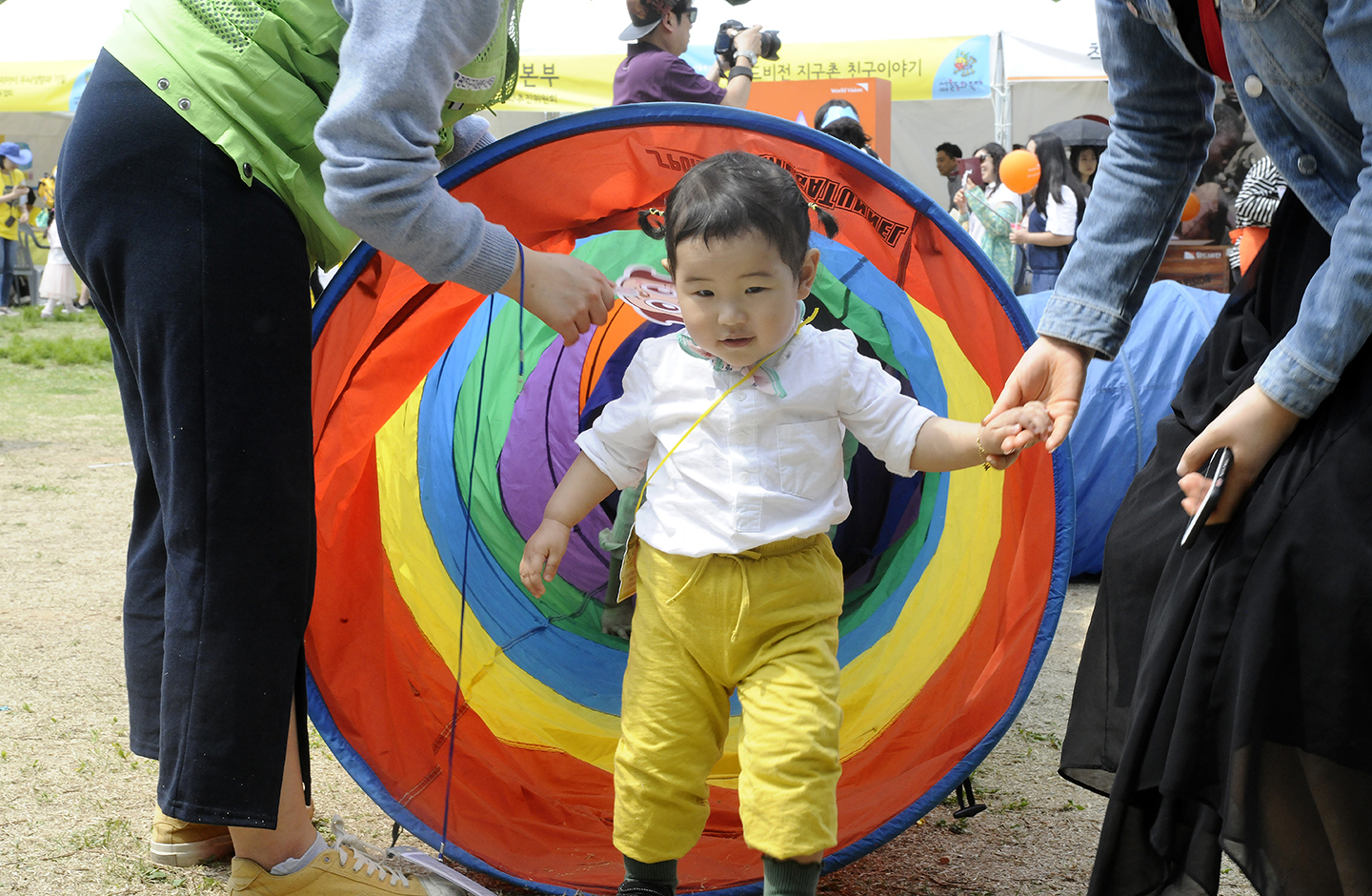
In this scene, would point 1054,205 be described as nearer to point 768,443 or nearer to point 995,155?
point 995,155

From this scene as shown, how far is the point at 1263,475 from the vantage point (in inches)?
51.0

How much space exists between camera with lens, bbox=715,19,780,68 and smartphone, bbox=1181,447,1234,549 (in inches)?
202

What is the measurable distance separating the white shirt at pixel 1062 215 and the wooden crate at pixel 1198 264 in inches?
53.9

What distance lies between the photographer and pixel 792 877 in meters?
1.98

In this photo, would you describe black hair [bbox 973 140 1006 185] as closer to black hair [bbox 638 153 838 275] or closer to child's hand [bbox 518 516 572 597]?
Result: black hair [bbox 638 153 838 275]

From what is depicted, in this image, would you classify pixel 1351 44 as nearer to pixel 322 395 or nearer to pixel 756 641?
pixel 756 641

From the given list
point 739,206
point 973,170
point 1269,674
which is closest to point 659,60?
point 739,206

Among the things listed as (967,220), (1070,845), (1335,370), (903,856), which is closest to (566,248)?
(903,856)

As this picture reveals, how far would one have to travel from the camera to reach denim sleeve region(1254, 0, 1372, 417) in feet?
3.83

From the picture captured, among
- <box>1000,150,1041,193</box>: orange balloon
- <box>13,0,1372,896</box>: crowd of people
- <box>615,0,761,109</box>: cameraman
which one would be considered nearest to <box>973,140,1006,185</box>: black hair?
<box>1000,150,1041,193</box>: orange balloon

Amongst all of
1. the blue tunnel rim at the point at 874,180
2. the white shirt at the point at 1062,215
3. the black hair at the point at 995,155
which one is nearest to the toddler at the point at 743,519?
the blue tunnel rim at the point at 874,180

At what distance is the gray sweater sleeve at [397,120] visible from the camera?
161 cm

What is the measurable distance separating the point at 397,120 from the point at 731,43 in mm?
4827

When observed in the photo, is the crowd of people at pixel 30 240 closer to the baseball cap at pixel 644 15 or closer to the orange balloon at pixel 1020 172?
the orange balloon at pixel 1020 172
